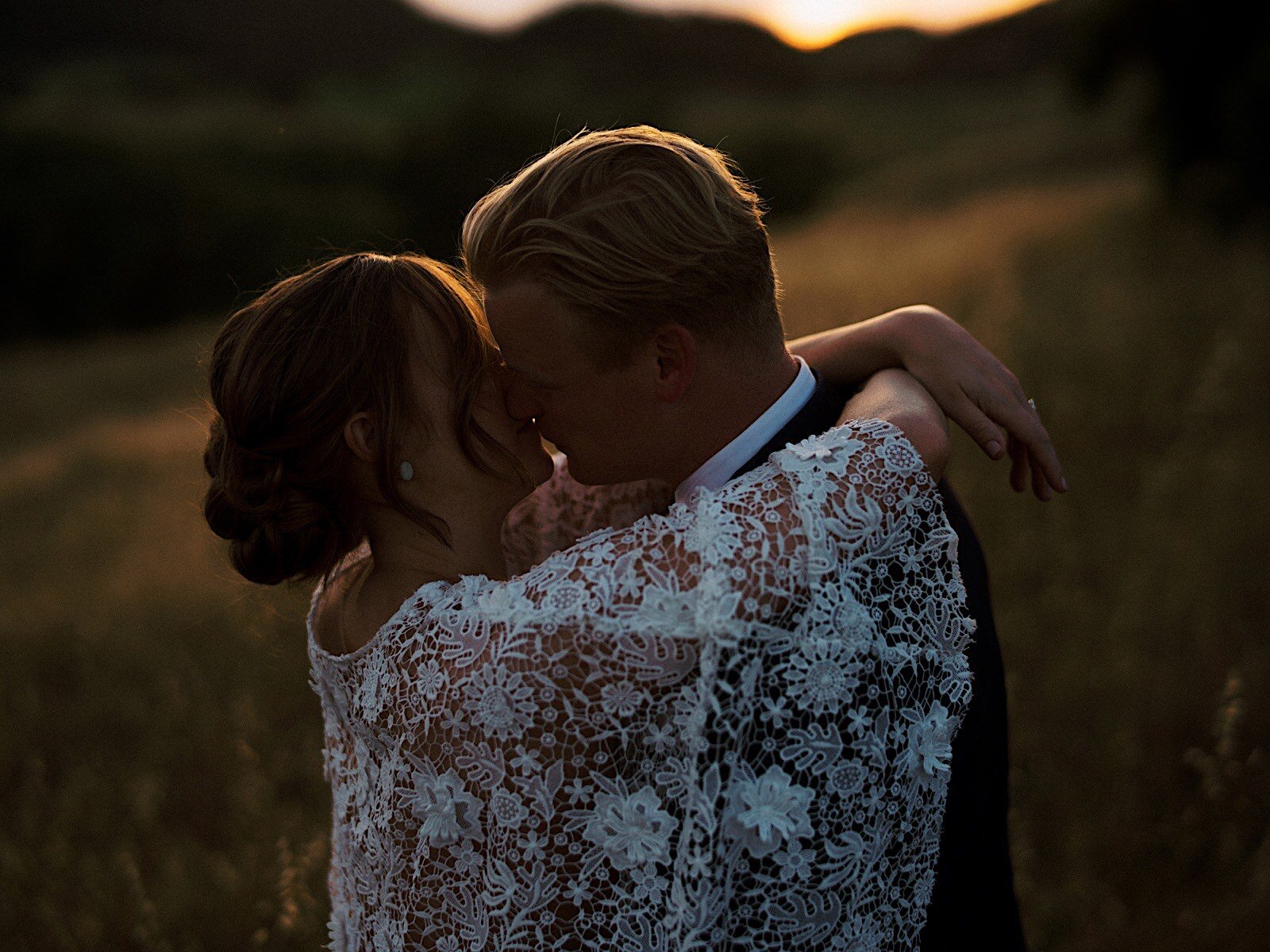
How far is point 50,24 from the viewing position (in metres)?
24.2

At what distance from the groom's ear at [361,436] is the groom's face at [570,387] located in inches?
12.2

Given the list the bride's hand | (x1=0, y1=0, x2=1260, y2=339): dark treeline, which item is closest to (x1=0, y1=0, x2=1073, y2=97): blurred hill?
(x1=0, y1=0, x2=1260, y2=339): dark treeline

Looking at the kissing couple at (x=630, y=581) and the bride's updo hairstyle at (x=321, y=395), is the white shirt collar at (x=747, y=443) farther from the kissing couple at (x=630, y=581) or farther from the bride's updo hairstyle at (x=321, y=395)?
the bride's updo hairstyle at (x=321, y=395)

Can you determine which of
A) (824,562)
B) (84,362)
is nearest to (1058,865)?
(824,562)

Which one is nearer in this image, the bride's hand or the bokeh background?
the bride's hand

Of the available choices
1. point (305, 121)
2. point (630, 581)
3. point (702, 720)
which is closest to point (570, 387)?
point (630, 581)

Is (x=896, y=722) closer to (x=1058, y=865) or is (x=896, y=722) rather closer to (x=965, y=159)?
(x=1058, y=865)

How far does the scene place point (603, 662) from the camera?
1618mm

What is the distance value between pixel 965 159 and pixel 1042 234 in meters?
10.7

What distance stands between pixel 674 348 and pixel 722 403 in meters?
0.18

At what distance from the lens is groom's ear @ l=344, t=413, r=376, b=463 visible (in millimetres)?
1973

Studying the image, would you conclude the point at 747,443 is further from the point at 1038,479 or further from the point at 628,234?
the point at 1038,479

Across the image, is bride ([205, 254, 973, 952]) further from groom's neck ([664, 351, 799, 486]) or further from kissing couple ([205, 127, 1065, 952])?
groom's neck ([664, 351, 799, 486])

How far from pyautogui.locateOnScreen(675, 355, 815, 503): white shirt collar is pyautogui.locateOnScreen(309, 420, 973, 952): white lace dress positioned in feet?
0.99
